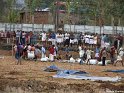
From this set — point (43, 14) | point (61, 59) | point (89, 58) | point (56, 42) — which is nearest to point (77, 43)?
point (56, 42)

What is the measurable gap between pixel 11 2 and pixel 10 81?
3818cm

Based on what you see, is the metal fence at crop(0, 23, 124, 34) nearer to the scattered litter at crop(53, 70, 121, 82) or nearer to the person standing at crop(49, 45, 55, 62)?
the person standing at crop(49, 45, 55, 62)

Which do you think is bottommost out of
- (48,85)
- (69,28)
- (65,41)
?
(48,85)

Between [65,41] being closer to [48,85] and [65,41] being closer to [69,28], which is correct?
[69,28]

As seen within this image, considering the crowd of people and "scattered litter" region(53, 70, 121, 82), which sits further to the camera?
the crowd of people

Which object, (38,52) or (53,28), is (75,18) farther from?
(38,52)

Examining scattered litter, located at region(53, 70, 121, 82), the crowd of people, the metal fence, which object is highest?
the metal fence

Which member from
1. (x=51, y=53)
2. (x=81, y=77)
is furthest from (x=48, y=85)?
(x=51, y=53)

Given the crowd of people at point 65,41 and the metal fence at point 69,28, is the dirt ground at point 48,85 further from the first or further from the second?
the metal fence at point 69,28

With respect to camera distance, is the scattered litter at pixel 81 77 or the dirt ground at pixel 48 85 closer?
the dirt ground at pixel 48 85

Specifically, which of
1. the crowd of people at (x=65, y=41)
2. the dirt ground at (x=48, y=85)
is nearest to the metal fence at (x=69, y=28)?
the crowd of people at (x=65, y=41)

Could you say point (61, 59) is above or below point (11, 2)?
below

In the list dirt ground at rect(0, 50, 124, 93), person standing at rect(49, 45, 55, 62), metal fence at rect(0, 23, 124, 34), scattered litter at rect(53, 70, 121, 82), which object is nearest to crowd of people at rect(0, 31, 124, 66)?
person standing at rect(49, 45, 55, 62)

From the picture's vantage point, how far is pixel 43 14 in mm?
64938
